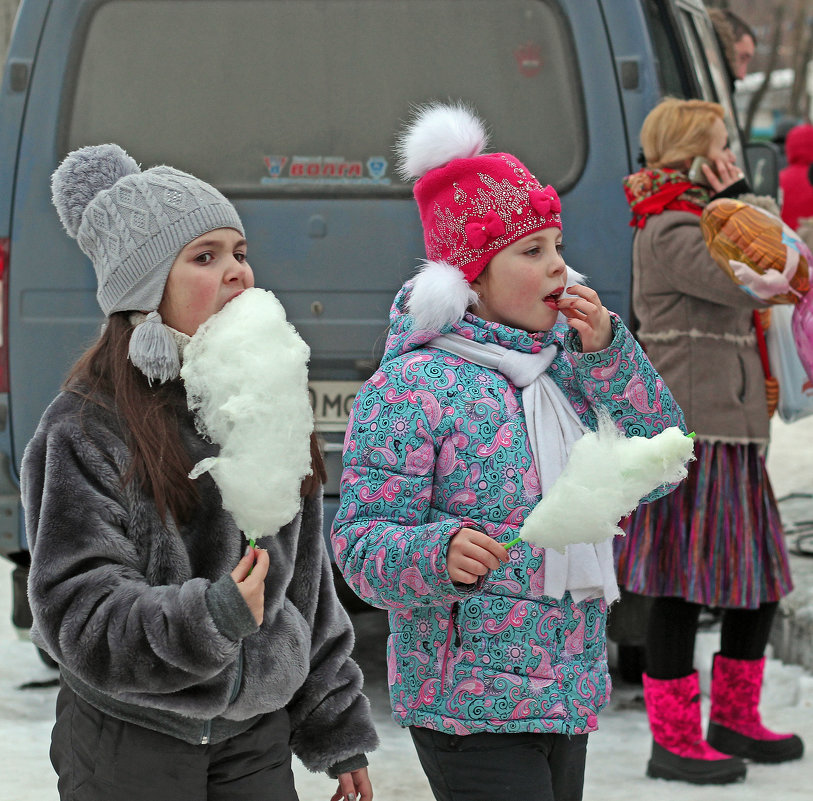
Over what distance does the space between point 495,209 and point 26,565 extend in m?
2.82

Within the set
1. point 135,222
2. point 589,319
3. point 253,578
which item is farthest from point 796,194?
point 253,578

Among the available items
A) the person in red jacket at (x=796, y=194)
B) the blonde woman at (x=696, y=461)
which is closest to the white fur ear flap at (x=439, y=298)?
the blonde woman at (x=696, y=461)

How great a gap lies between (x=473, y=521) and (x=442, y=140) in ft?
2.67

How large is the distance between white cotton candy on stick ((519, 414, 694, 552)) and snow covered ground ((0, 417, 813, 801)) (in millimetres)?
2126

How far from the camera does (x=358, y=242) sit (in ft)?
15.0

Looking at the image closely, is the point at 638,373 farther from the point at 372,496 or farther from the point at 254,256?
the point at 254,256

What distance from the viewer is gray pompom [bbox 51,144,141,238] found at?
252 cm

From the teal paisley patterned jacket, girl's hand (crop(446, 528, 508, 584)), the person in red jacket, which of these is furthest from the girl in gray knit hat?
the person in red jacket

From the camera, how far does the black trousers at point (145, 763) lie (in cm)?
236

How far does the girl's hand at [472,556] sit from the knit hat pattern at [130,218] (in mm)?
707

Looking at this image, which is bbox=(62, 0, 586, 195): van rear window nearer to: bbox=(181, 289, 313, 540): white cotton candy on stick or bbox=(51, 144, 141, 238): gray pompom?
bbox=(51, 144, 141, 238): gray pompom

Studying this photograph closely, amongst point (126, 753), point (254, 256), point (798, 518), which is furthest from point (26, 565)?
point (798, 518)

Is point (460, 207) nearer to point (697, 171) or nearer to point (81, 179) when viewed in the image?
point (81, 179)

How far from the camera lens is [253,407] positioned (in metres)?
2.24
